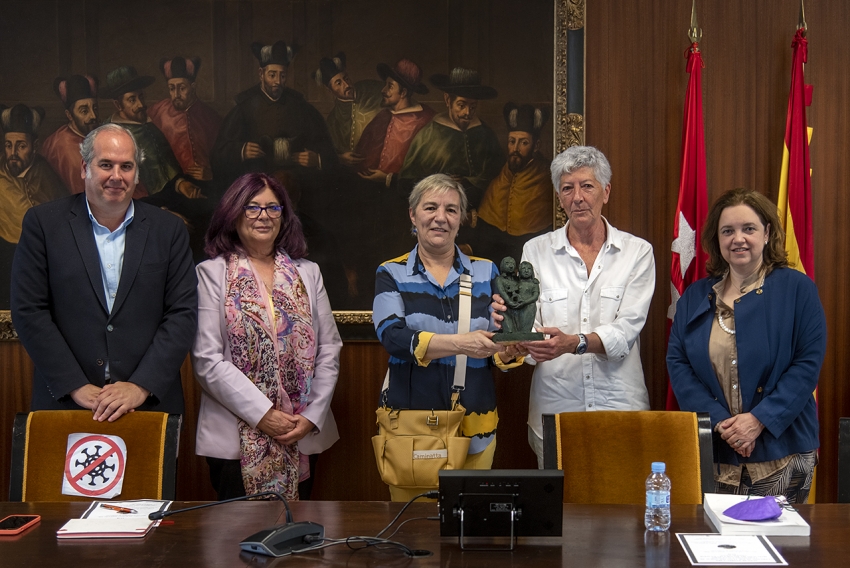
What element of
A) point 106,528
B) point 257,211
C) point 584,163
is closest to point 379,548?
point 106,528

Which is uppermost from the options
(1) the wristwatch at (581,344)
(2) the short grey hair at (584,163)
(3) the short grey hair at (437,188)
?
(2) the short grey hair at (584,163)

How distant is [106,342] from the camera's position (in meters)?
3.11

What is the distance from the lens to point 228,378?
10.5ft

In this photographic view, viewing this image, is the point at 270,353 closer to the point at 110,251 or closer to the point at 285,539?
the point at 110,251

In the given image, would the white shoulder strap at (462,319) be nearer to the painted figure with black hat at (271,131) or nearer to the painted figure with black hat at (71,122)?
the painted figure with black hat at (271,131)

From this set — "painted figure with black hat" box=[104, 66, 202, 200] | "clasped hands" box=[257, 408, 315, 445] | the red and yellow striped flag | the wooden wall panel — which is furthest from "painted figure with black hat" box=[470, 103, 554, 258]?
"painted figure with black hat" box=[104, 66, 202, 200]

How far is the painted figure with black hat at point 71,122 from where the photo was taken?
3.88 meters

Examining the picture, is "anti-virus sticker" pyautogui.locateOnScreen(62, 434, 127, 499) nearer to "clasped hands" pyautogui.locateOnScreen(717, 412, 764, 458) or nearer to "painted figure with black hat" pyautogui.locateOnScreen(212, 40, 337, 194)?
"painted figure with black hat" pyautogui.locateOnScreen(212, 40, 337, 194)

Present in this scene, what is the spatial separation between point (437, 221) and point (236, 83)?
4.73 feet

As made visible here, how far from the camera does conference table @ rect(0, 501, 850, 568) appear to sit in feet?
5.89

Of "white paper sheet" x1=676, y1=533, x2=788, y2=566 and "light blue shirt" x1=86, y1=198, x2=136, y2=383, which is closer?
"white paper sheet" x1=676, y1=533, x2=788, y2=566

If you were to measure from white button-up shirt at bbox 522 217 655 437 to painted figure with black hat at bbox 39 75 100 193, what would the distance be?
2235mm

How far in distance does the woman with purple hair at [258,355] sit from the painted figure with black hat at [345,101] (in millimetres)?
617

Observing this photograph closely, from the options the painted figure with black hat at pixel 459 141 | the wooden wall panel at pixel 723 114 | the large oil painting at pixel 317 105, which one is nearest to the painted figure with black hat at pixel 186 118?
the large oil painting at pixel 317 105
